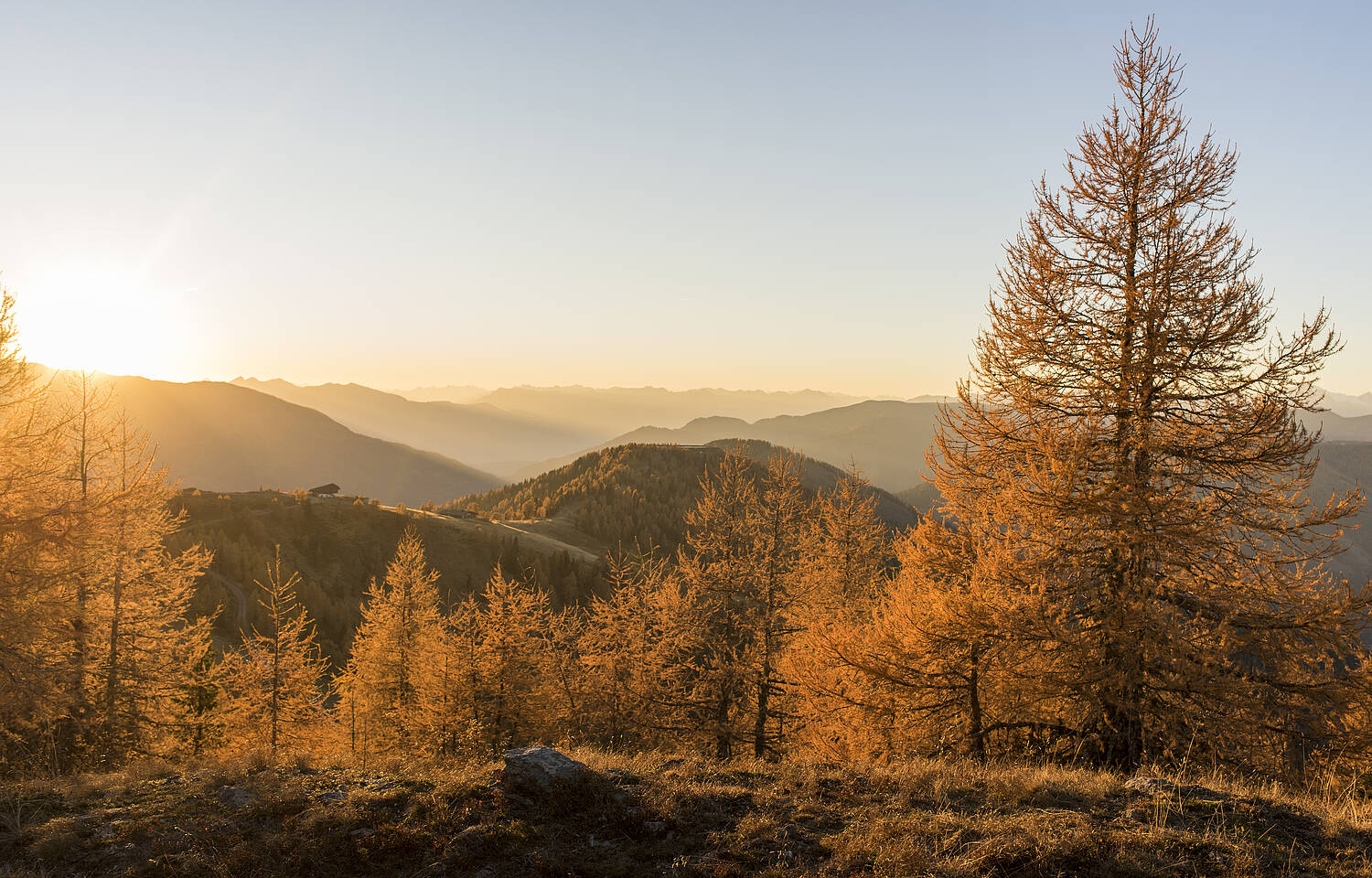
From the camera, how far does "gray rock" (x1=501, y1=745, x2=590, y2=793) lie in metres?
7.40

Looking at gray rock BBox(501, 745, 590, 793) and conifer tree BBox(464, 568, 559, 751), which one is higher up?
gray rock BBox(501, 745, 590, 793)

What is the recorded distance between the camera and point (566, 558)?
78.0m

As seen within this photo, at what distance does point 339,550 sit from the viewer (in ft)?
237

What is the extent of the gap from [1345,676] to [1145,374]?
17.1 ft

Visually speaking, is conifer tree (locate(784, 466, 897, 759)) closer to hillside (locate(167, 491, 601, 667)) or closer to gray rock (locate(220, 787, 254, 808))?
gray rock (locate(220, 787, 254, 808))

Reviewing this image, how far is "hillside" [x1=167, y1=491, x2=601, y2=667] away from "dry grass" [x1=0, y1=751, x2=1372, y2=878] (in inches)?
2131

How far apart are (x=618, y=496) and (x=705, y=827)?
105 m

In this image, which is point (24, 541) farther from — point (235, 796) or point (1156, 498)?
point (1156, 498)

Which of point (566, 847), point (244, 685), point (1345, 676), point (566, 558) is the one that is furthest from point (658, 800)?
point (566, 558)

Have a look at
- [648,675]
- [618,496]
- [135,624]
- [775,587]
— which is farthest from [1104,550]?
[618,496]

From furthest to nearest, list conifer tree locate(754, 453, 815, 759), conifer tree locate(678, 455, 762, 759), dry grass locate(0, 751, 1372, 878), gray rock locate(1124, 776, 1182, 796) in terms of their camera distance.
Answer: conifer tree locate(678, 455, 762, 759) < conifer tree locate(754, 453, 815, 759) < gray rock locate(1124, 776, 1182, 796) < dry grass locate(0, 751, 1372, 878)

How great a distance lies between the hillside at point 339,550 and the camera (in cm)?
5997

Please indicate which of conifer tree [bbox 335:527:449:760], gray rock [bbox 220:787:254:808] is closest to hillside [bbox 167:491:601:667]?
conifer tree [bbox 335:527:449:760]

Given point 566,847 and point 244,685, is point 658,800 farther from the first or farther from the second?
point 244,685
